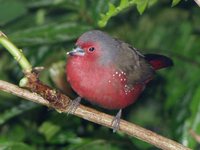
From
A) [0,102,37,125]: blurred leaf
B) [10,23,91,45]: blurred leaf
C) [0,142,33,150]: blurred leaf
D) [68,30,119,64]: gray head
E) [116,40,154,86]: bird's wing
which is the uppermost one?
[68,30,119,64]: gray head

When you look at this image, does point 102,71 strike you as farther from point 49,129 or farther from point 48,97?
point 48,97

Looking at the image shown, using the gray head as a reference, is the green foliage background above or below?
below

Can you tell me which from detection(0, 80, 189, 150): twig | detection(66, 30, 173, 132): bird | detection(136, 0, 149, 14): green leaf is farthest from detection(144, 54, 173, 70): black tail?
detection(136, 0, 149, 14): green leaf

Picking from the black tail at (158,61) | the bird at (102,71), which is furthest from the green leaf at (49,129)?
the black tail at (158,61)

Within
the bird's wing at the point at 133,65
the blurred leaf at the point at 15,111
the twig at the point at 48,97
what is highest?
the twig at the point at 48,97

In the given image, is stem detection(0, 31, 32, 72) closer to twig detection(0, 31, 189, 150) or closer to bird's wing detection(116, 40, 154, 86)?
twig detection(0, 31, 189, 150)

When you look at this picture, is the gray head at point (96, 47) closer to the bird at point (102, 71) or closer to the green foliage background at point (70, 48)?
the bird at point (102, 71)

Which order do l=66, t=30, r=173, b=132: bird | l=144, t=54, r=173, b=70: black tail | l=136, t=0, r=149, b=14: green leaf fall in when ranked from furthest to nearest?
l=144, t=54, r=173, b=70: black tail, l=66, t=30, r=173, b=132: bird, l=136, t=0, r=149, b=14: green leaf
